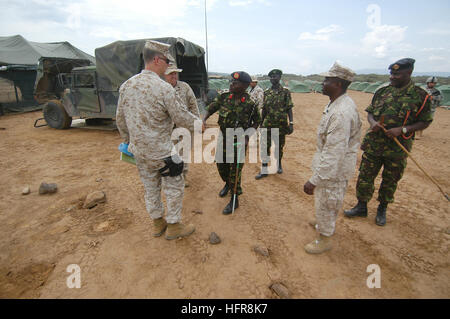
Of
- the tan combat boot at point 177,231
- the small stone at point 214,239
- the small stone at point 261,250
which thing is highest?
the tan combat boot at point 177,231

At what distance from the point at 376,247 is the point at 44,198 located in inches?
184

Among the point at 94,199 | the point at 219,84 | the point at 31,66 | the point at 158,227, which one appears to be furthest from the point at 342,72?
the point at 219,84

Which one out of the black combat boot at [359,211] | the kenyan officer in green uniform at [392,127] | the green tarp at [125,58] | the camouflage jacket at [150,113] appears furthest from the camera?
the green tarp at [125,58]

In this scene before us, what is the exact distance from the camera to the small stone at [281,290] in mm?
1865

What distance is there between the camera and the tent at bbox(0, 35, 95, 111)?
326 inches

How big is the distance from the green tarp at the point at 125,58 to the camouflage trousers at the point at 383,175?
488 cm

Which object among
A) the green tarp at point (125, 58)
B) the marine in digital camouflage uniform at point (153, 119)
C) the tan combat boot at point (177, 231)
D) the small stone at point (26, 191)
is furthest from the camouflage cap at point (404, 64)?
the small stone at point (26, 191)

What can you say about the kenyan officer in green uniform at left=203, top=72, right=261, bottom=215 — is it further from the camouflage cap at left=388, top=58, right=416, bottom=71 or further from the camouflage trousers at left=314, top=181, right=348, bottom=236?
the camouflage cap at left=388, top=58, right=416, bottom=71

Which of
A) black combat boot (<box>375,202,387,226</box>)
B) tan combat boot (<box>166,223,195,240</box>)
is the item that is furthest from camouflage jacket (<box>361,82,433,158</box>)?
tan combat boot (<box>166,223,195,240</box>)

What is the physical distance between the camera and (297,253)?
2379 mm

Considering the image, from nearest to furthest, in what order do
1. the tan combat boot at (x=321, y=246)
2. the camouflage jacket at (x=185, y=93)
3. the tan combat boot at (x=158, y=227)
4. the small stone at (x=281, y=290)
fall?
the small stone at (x=281, y=290) < the tan combat boot at (x=321, y=246) < the tan combat boot at (x=158, y=227) < the camouflage jacket at (x=185, y=93)

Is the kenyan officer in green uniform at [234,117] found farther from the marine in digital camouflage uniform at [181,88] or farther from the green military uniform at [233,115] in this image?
the marine in digital camouflage uniform at [181,88]

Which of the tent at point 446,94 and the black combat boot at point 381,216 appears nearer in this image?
the black combat boot at point 381,216
